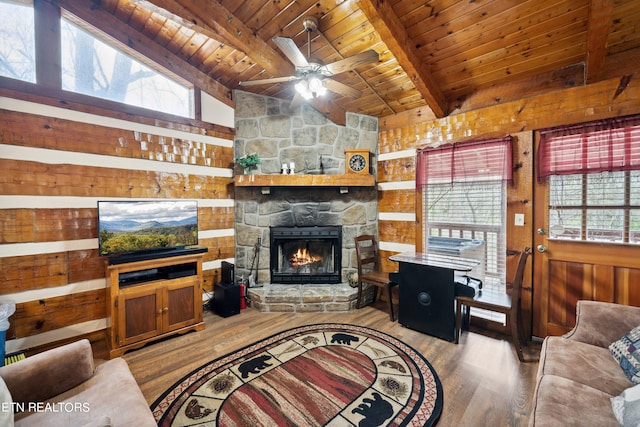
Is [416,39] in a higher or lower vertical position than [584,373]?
higher

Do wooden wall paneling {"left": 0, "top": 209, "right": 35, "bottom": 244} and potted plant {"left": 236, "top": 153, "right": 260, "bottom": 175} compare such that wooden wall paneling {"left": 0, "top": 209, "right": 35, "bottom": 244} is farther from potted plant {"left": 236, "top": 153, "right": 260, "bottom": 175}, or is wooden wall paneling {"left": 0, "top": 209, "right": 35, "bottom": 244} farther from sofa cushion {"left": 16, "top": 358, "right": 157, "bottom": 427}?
potted plant {"left": 236, "top": 153, "right": 260, "bottom": 175}

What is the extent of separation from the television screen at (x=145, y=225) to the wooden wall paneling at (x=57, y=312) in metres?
0.58

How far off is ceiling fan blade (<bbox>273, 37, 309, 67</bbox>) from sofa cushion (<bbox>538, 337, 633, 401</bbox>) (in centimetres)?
277

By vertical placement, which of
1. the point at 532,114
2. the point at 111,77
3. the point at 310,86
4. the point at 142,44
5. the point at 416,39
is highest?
the point at 142,44

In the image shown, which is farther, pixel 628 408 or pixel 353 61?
pixel 353 61

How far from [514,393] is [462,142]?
8.13 feet

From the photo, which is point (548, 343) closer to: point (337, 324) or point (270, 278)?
point (337, 324)

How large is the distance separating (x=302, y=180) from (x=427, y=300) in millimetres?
2090

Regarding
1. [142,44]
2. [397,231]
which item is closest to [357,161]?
[397,231]

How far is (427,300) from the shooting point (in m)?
2.86

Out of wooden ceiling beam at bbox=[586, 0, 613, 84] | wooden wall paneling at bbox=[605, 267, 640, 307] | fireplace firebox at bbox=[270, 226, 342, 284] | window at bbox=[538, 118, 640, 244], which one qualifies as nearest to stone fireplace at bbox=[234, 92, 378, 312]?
fireplace firebox at bbox=[270, 226, 342, 284]

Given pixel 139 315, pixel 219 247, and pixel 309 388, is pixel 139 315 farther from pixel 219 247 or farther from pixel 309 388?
pixel 309 388

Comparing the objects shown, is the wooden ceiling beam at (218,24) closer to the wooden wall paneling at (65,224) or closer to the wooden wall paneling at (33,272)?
the wooden wall paneling at (65,224)

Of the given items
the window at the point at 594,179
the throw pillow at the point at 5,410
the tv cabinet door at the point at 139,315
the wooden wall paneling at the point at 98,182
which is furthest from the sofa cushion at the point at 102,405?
the window at the point at 594,179
